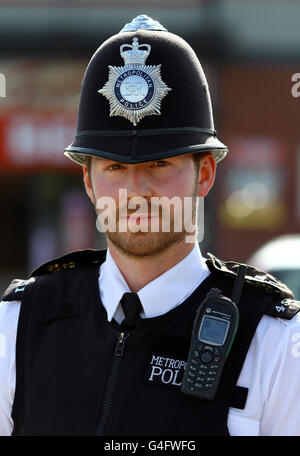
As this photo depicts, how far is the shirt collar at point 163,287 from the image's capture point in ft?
7.04

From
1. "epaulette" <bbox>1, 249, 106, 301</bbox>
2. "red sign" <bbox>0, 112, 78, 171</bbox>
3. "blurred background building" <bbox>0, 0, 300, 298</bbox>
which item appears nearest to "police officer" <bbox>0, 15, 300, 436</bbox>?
"epaulette" <bbox>1, 249, 106, 301</bbox>

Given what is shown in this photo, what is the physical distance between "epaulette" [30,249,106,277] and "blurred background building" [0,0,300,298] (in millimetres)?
9062

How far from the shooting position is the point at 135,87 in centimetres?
211

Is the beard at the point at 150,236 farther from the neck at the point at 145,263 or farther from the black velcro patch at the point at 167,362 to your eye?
the black velcro patch at the point at 167,362

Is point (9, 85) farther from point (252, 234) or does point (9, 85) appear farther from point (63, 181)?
point (252, 234)

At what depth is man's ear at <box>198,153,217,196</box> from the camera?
7.20ft

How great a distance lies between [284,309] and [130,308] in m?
0.40

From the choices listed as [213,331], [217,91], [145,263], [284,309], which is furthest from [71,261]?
[217,91]

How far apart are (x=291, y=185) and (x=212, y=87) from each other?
6.11 feet

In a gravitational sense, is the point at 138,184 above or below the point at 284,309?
above

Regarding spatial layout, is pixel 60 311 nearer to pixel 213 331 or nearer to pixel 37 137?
pixel 213 331

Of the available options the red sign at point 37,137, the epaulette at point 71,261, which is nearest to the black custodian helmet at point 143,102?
the epaulette at point 71,261

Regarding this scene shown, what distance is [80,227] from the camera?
11.9 metres

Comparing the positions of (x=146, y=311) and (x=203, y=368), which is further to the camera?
(x=146, y=311)
